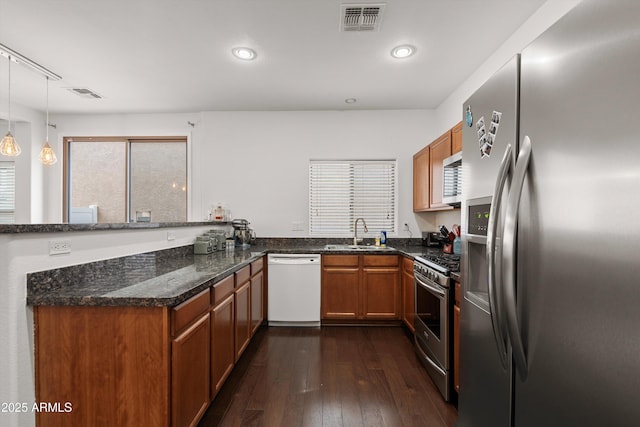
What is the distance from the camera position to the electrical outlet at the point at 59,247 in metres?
1.45

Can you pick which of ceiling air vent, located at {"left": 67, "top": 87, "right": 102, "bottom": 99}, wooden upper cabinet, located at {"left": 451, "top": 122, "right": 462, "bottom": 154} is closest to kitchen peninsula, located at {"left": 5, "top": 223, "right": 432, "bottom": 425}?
wooden upper cabinet, located at {"left": 451, "top": 122, "right": 462, "bottom": 154}

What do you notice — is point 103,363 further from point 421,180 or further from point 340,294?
point 421,180

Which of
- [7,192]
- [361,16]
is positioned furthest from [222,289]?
[7,192]

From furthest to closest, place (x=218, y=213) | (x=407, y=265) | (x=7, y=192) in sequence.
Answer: (x=7, y=192)
(x=218, y=213)
(x=407, y=265)

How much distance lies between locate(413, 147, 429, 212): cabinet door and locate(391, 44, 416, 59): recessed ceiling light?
1136 mm

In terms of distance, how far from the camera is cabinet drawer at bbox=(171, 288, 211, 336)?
1.40m

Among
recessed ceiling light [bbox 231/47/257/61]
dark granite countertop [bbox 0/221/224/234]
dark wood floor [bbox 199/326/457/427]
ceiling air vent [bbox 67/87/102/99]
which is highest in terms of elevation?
ceiling air vent [bbox 67/87/102/99]

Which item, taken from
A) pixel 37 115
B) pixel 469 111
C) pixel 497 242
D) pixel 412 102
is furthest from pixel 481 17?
pixel 37 115

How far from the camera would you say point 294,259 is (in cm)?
345

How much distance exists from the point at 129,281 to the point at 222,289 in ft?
1.88

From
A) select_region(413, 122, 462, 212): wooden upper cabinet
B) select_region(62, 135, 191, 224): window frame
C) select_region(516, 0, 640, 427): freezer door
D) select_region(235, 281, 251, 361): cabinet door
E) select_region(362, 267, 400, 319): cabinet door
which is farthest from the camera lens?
select_region(62, 135, 191, 224): window frame

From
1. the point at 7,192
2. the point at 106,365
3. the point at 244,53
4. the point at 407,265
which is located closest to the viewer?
the point at 106,365

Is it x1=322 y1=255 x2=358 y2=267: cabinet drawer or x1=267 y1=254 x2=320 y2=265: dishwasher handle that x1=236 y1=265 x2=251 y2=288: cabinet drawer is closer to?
x1=267 y1=254 x2=320 y2=265: dishwasher handle

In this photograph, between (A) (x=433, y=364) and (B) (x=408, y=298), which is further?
(B) (x=408, y=298)
